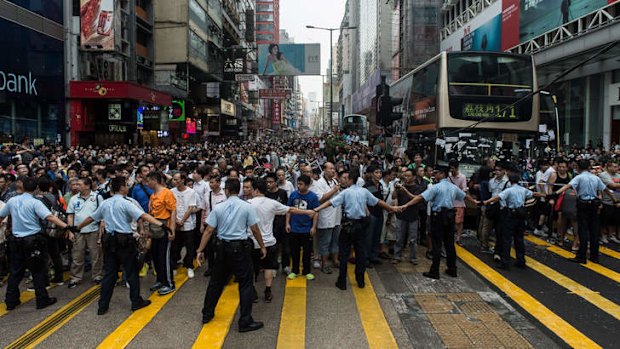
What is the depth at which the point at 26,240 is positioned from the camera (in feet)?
20.0

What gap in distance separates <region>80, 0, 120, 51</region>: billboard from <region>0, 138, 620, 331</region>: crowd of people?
56.4 ft

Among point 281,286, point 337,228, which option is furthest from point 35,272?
point 337,228

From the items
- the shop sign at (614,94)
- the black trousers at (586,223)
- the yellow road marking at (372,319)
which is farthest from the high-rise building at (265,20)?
the yellow road marking at (372,319)

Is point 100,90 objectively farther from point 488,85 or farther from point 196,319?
point 196,319

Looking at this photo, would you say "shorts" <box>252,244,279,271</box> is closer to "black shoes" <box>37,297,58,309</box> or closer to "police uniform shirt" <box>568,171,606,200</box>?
"black shoes" <box>37,297,58,309</box>

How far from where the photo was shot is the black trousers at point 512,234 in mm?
7797

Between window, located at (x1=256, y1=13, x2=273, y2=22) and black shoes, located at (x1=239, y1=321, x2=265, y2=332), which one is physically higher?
window, located at (x1=256, y1=13, x2=273, y2=22)

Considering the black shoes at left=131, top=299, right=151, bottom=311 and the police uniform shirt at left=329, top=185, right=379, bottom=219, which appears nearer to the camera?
the black shoes at left=131, top=299, right=151, bottom=311

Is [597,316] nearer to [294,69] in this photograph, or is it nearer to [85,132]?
[85,132]

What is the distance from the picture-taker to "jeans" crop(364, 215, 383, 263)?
8148 millimetres

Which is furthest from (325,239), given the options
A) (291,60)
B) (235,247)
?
(291,60)

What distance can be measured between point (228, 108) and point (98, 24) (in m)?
29.0

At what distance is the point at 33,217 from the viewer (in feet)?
20.3

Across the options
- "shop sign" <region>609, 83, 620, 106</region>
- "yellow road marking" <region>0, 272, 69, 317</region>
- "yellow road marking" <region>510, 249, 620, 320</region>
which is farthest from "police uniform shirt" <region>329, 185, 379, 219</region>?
"shop sign" <region>609, 83, 620, 106</region>
